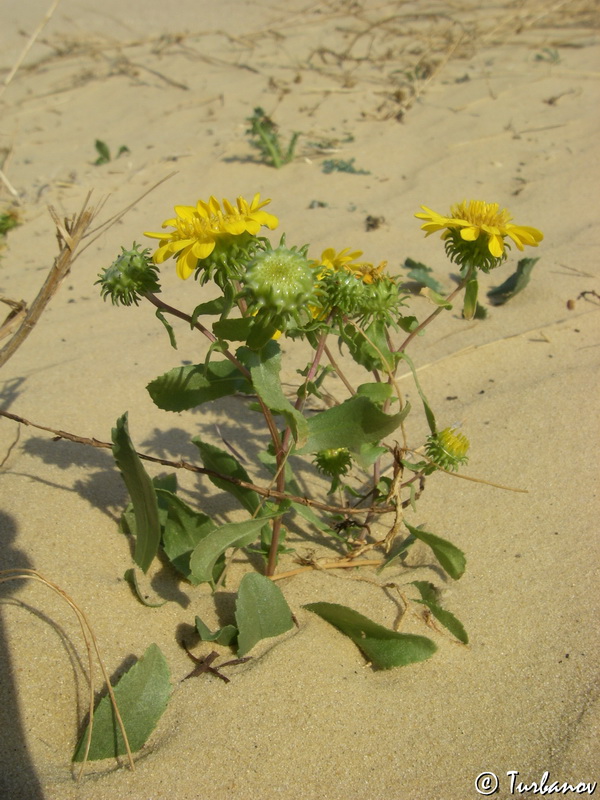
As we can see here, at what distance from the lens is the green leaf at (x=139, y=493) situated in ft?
5.23

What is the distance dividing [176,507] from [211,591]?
10.5 inches

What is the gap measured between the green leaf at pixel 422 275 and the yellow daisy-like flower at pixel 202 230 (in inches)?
73.7

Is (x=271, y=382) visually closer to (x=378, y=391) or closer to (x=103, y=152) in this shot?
(x=378, y=391)

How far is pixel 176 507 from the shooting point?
186 cm

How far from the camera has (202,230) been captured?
145 cm

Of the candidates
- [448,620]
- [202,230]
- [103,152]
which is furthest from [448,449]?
[103,152]

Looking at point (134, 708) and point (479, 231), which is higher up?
point (479, 231)

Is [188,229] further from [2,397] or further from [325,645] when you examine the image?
[2,397]

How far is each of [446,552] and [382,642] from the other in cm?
28

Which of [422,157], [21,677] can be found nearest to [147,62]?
[422,157]

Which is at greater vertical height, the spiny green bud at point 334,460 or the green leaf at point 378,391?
the green leaf at point 378,391

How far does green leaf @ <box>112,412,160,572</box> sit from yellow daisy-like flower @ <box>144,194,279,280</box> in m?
0.38

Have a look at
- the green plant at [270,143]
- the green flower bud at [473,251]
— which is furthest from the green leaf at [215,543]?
the green plant at [270,143]

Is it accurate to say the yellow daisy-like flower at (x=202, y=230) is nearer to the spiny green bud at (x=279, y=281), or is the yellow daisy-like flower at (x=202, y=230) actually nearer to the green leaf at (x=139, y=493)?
the spiny green bud at (x=279, y=281)
